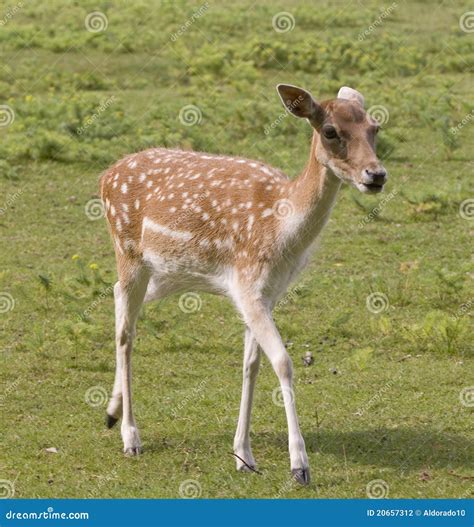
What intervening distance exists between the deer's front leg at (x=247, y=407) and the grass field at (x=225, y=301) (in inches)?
4.8

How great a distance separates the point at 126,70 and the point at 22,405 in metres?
14.3

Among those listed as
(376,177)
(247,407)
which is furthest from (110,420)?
(376,177)

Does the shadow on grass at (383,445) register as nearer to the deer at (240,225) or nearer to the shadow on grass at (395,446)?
the shadow on grass at (395,446)

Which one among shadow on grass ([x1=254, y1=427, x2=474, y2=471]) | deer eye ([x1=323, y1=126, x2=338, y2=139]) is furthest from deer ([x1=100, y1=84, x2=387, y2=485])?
shadow on grass ([x1=254, y1=427, x2=474, y2=471])

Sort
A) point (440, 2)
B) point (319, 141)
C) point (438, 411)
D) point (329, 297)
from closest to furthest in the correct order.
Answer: point (319, 141) → point (438, 411) → point (329, 297) → point (440, 2)

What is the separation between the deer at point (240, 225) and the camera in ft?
25.3

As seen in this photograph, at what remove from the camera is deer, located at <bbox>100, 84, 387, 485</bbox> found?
7.70m

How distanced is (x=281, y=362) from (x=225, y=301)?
13.5 feet

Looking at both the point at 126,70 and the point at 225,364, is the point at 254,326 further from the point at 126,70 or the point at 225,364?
the point at 126,70

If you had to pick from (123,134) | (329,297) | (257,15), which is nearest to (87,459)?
(329,297)

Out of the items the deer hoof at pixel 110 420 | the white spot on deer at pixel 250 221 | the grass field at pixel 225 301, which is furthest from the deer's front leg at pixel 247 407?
the deer hoof at pixel 110 420

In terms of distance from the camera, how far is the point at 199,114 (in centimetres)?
1839

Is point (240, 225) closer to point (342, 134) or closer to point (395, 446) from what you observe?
point (342, 134)

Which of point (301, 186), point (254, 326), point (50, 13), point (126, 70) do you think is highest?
point (301, 186)
